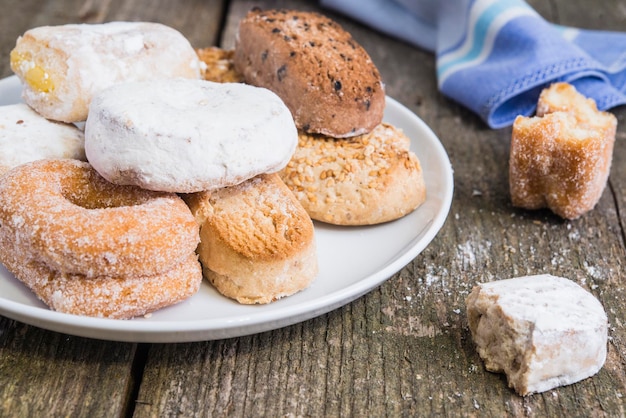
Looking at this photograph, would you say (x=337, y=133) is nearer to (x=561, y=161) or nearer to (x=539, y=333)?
(x=561, y=161)

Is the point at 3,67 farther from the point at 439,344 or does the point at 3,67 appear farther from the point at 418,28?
the point at 439,344

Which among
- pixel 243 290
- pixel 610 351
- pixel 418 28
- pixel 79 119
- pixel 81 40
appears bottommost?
pixel 418 28

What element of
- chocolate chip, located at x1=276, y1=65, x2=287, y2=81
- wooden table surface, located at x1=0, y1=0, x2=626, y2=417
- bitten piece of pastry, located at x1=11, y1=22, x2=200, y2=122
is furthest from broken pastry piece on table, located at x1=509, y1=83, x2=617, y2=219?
bitten piece of pastry, located at x1=11, y1=22, x2=200, y2=122

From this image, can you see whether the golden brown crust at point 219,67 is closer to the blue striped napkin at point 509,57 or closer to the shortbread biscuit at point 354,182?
the shortbread biscuit at point 354,182

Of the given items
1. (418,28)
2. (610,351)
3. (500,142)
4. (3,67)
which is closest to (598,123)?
(500,142)

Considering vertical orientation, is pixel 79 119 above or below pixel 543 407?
above

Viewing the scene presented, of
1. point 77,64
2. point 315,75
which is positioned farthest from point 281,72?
point 77,64

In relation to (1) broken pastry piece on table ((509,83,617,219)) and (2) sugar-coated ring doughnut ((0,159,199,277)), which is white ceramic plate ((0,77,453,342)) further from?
(1) broken pastry piece on table ((509,83,617,219))
